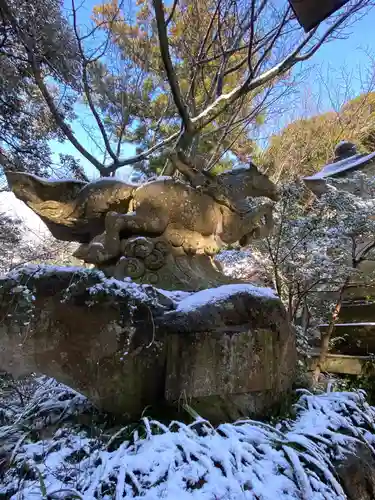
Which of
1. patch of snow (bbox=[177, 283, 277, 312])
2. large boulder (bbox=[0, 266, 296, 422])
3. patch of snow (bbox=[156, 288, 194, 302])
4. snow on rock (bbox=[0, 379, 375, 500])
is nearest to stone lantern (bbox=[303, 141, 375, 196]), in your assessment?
patch of snow (bbox=[177, 283, 277, 312])

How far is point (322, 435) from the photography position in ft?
7.83

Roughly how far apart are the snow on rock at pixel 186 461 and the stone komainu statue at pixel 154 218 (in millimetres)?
1337

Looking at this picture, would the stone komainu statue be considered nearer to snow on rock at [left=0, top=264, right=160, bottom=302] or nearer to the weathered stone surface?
snow on rock at [left=0, top=264, right=160, bottom=302]

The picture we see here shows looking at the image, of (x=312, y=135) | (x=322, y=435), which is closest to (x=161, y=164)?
(x=312, y=135)

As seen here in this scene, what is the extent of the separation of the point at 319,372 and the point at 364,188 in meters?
2.83

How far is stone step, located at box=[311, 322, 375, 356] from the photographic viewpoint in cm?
528

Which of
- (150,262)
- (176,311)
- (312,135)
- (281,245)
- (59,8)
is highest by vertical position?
(312,135)

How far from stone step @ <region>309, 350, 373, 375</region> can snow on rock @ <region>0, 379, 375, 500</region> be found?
2.52 meters

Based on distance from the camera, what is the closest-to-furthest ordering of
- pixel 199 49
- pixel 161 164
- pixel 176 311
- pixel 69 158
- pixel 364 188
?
pixel 176 311 → pixel 364 188 → pixel 69 158 → pixel 199 49 → pixel 161 164

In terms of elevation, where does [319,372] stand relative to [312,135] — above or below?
below

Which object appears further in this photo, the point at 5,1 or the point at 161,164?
the point at 161,164

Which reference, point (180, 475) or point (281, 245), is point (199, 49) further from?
point (180, 475)

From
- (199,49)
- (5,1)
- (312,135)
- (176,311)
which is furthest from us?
(312,135)

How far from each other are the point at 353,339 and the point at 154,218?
12.4 feet
